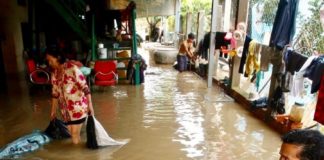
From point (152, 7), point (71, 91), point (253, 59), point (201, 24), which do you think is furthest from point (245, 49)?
point (152, 7)

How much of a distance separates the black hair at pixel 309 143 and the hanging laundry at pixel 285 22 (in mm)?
4299

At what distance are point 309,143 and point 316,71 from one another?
129 inches

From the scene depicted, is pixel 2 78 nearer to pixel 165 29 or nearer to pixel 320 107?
pixel 320 107

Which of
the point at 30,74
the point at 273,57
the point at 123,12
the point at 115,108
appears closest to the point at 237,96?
the point at 273,57

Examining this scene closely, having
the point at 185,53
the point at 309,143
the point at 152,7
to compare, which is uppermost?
the point at 152,7

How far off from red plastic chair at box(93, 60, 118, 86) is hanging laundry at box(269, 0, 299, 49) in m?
4.37

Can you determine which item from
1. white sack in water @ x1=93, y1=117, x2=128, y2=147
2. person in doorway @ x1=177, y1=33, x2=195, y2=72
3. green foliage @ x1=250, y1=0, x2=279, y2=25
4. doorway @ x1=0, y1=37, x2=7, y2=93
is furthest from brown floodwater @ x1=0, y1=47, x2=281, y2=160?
person in doorway @ x1=177, y1=33, x2=195, y2=72

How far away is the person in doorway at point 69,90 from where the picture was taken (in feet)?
14.9

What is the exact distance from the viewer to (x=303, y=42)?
19.0 ft

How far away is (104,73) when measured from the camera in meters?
8.35

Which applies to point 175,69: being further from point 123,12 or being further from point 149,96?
point 149,96

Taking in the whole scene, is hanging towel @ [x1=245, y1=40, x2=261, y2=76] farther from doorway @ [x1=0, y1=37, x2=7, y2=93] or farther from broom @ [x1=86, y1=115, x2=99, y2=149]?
doorway @ [x1=0, y1=37, x2=7, y2=93]

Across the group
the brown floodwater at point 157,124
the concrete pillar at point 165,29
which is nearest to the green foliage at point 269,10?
the brown floodwater at point 157,124

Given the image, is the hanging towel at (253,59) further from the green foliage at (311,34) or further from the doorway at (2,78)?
the doorway at (2,78)
